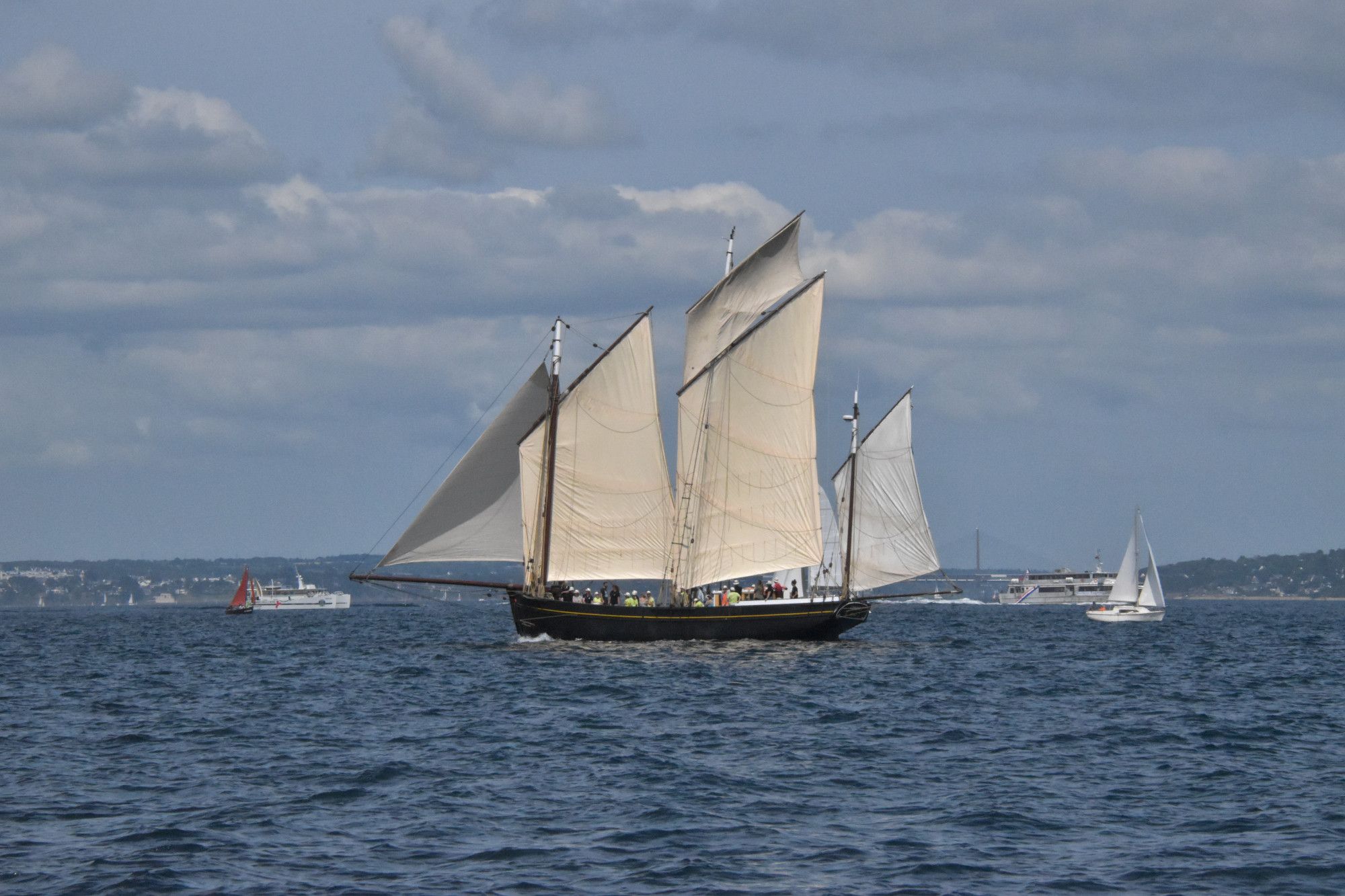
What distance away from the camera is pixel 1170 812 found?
33.2m

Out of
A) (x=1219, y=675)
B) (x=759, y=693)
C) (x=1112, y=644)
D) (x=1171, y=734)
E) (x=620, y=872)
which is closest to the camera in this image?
(x=620, y=872)

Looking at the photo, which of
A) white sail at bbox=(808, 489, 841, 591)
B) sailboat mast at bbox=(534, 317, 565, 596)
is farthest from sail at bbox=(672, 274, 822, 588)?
white sail at bbox=(808, 489, 841, 591)

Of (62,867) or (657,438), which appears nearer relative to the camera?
(62,867)

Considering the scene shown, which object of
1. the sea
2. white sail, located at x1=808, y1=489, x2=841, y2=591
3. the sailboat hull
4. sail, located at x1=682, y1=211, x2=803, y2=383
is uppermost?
sail, located at x1=682, y1=211, x2=803, y2=383

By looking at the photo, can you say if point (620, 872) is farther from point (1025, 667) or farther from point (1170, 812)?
point (1025, 667)

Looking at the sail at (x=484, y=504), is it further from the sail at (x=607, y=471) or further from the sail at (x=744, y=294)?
the sail at (x=744, y=294)

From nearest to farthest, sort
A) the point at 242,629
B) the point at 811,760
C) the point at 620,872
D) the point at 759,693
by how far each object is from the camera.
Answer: the point at 620,872 < the point at 811,760 < the point at 759,693 < the point at 242,629

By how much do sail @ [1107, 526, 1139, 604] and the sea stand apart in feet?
290

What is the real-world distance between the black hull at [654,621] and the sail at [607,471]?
2075 mm

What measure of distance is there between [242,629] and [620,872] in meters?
123

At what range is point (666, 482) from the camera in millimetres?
80750

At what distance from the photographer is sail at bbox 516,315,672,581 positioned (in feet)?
255

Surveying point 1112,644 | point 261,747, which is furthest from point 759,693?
point 1112,644

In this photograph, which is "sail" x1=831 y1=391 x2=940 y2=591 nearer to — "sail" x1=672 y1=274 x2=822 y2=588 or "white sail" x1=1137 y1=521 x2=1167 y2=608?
"sail" x1=672 y1=274 x2=822 y2=588
